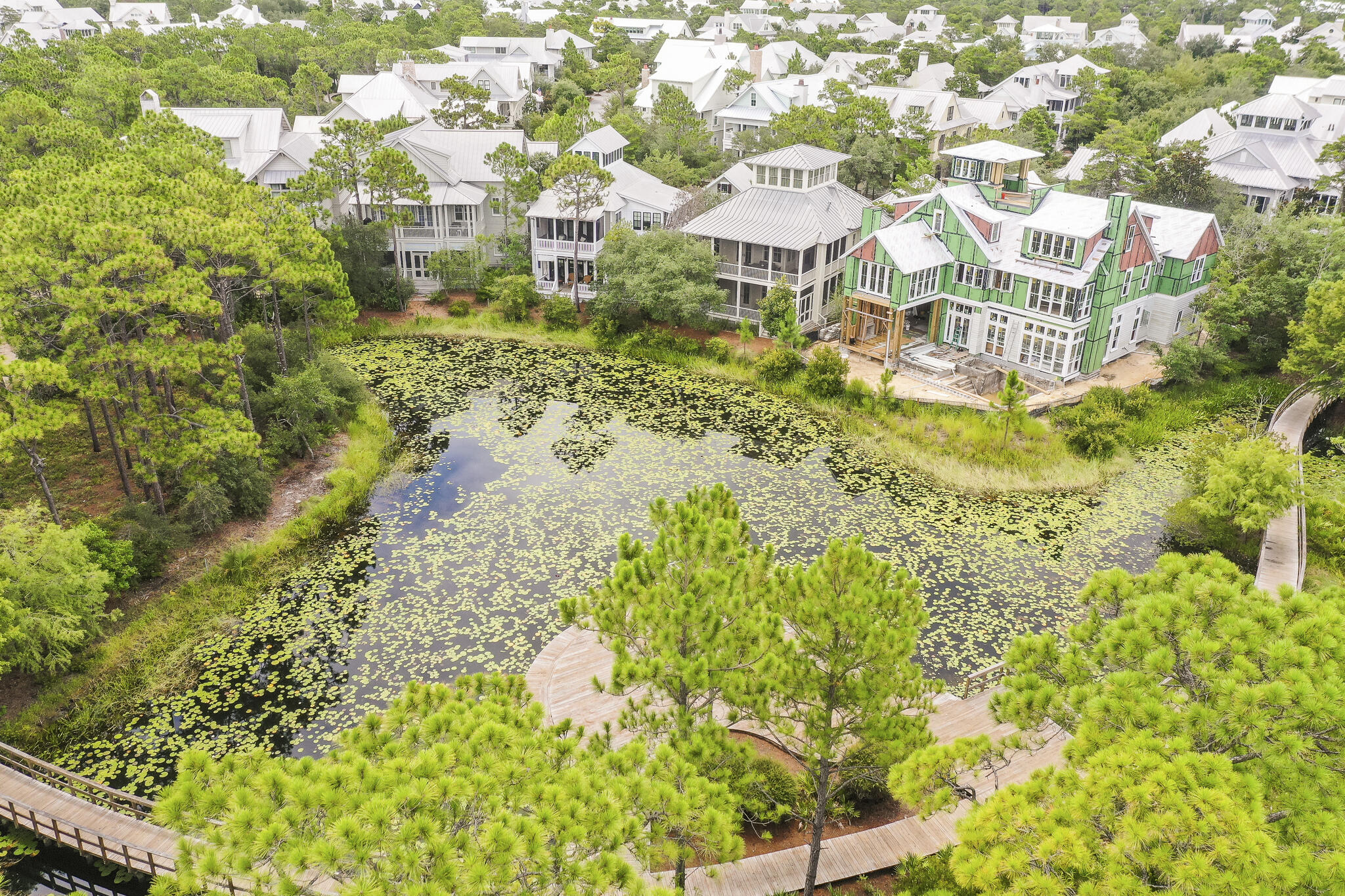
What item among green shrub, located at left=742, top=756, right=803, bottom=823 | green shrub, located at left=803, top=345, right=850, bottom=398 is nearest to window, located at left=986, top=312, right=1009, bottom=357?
green shrub, located at left=803, top=345, right=850, bottom=398

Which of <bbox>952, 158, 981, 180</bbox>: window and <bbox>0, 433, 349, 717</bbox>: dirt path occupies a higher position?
<bbox>952, 158, 981, 180</bbox>: window

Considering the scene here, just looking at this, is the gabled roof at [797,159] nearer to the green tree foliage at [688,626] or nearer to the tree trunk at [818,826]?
the green tree foliage at [688,626]

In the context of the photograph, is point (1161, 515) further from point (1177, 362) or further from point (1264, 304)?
point (1264, 304)

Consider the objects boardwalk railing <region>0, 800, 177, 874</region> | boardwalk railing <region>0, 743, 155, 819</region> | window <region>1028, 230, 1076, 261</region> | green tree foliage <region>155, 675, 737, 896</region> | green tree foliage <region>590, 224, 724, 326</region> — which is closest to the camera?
green tree foliage <region>155, 675, 737, 896</region>

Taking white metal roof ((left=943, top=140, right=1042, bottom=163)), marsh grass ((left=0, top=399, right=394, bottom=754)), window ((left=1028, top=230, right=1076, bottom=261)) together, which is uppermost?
white metal roof ((left=943, top=140, right=1042, bottom=163))

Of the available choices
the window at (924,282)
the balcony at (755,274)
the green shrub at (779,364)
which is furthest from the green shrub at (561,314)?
the window at (924,282)

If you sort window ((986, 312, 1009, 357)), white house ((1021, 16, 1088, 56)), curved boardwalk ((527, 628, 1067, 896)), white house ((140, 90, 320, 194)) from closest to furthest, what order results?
curved boardwalk ((527, 628, 1067, 896)) < window ((986, 312, 1009, 357)) < white house ((140, 90, 320, 194)) < white house ((1021, 16, 1088, 56))

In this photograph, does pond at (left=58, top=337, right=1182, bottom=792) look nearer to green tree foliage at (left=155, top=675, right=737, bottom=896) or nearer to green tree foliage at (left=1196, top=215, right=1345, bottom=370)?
green tree foliage at (left=1196, top=215, right=1345, bottom=370)
